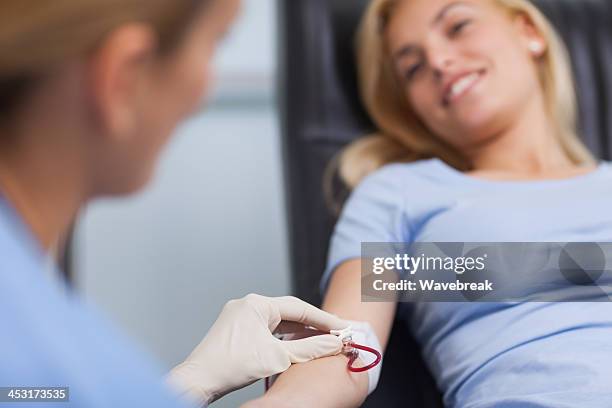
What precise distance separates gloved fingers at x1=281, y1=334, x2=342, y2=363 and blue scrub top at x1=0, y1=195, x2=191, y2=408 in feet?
0.88

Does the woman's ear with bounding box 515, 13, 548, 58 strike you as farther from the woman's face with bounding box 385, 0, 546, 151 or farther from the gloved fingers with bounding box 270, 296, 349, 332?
the gloved fingers with bounding box 270, 296, 349, 332

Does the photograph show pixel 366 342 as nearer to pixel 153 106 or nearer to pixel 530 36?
pixel 153 106

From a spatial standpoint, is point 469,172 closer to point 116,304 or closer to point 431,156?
point 431,156

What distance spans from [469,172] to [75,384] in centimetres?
77

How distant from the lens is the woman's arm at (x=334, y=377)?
2.36 feet

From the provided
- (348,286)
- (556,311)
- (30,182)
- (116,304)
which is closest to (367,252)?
(348,286)

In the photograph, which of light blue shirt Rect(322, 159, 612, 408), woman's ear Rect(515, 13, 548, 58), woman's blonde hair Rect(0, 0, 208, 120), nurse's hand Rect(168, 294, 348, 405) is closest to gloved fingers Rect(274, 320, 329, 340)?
nurse's hand Rect(168, 294, 348, 405)

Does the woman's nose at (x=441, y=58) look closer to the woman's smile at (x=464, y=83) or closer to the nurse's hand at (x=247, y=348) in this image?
the woman's smile at (x=464, y=83)

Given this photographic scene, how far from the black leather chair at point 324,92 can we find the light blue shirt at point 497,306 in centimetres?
13

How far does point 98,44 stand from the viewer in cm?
48

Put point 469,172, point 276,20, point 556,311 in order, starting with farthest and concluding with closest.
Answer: point 276,20 < point 469,172 < point 556,311

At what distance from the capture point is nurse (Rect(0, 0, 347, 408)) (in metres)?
0.42

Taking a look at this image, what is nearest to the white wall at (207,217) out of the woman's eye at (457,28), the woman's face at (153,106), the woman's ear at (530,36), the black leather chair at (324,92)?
the black leather chair at (324,92)

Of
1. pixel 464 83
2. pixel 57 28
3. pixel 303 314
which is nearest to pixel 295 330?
pixel 303 314
